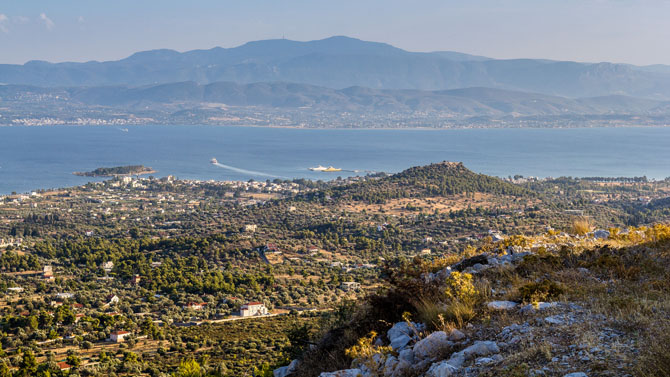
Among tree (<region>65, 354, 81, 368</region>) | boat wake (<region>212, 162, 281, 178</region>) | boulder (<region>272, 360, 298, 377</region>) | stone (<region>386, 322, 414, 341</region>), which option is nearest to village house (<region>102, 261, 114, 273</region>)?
tree (<region>65, 354, 81, 368</region>)

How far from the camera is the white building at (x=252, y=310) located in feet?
82.8

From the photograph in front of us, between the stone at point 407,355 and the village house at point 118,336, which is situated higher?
the stone at point 407,355

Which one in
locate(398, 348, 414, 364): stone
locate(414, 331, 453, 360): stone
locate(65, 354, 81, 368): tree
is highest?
locate(414, 331, 453, 360): stone

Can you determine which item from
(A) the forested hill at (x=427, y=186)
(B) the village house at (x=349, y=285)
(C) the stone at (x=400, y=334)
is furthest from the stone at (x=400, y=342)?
(A) the forested hill at (x=427, y=186)

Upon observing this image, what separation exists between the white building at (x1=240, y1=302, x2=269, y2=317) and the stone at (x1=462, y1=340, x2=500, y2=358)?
835 inches

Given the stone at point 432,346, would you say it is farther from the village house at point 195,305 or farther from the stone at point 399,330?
the village house at point 195,305

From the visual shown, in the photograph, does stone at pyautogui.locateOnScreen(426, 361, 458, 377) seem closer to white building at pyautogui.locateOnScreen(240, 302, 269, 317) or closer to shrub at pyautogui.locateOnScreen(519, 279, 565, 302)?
shrub at pyautogui.locateOnScreen(519, 279, 565, 302)

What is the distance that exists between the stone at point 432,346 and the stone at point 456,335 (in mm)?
60

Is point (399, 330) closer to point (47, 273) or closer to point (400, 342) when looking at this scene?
point (400, 342)

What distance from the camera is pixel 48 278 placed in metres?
31.2

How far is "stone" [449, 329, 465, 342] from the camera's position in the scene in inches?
217

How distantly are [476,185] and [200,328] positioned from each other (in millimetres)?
48784

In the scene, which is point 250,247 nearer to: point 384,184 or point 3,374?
point 3,374

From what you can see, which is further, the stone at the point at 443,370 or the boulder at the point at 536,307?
the boulder at the point at 536,307
